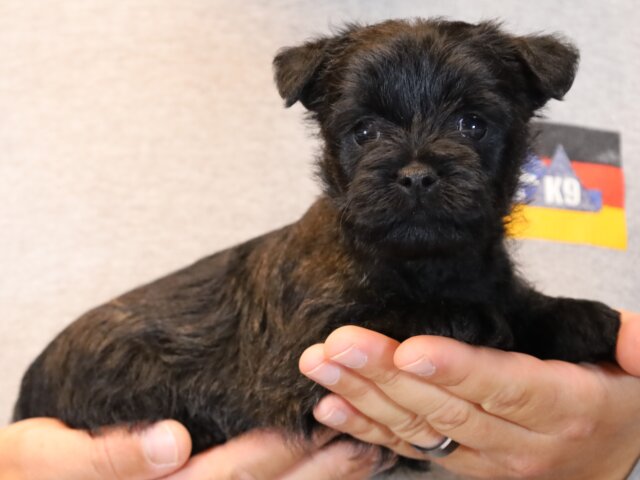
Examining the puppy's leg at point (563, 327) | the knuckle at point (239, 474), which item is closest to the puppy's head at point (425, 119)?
the puppy's leg at point (563, 327)

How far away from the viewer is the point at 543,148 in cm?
244

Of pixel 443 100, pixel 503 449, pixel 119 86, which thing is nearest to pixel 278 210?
pixel 119 86

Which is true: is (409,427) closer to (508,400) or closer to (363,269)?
(508,400)

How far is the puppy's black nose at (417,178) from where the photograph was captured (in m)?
1.48

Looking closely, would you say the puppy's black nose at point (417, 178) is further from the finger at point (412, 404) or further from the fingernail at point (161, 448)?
the fingernail at point (161, 448)

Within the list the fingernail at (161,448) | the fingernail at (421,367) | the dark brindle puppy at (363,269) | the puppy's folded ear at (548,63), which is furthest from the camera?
the fingernail at (161,448)

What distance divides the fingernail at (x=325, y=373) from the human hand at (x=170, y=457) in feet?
1.35

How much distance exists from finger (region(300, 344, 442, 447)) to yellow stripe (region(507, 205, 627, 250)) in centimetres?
93

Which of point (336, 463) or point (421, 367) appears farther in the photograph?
point (336, 463)

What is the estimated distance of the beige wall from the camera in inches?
95.0

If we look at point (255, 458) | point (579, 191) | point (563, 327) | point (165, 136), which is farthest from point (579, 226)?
point (165, 136)

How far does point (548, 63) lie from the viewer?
1.73 metres

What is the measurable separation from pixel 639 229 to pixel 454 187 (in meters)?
1.22

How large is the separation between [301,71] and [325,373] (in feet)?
2.91
